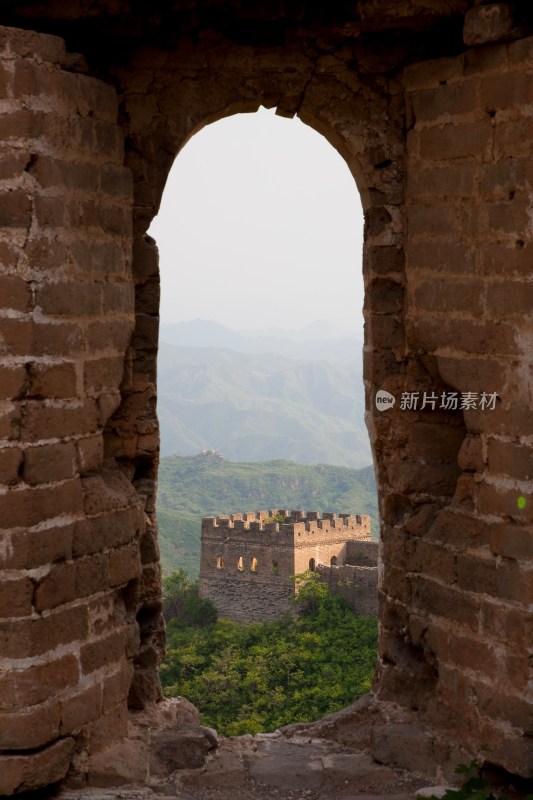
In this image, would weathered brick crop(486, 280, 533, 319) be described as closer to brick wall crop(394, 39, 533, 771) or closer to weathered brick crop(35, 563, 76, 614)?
brick wall crop(394, 39, 533, 771)

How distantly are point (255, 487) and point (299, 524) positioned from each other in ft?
100

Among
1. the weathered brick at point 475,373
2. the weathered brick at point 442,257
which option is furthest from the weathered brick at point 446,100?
the weathered brick at point 475,373

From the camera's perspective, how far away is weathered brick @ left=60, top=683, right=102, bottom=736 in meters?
4.88

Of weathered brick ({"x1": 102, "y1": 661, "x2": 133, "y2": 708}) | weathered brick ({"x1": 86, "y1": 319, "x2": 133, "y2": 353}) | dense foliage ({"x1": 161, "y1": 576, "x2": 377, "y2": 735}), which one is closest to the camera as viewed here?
weathered brick ({"x1": 86, "y1": 319, "x2": 133, "y2": 353})

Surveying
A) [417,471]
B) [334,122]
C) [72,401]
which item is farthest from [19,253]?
[417,471]

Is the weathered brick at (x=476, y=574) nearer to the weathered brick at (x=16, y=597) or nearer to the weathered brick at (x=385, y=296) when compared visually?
the weathered brick at (x=385, y=296)

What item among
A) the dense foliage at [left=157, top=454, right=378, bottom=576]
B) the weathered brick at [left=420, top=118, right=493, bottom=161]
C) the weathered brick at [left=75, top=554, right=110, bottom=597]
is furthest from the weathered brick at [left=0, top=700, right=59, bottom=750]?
the dense foliage at [left=157, top=454, right=378, bottom=576]

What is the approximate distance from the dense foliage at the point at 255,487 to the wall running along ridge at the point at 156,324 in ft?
173

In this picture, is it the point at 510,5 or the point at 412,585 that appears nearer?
the point at 510,5

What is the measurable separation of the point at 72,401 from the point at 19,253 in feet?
1.99

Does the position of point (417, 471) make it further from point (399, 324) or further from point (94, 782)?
point (94, 782)

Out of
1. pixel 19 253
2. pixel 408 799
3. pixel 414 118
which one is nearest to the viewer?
pixel 19 253

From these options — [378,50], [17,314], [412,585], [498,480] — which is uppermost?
[378,50]

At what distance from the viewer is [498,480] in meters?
4.93
